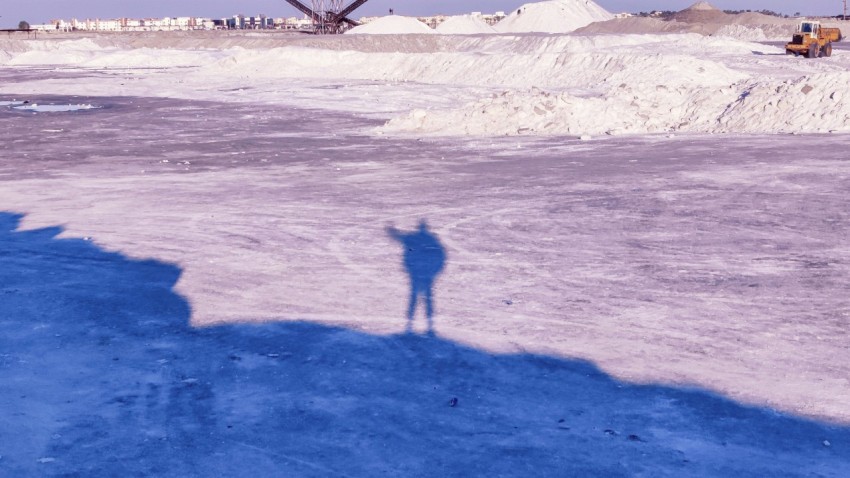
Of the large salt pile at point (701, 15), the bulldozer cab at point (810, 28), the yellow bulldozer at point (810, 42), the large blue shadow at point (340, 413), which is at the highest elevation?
the large salt pile at point (701, 15)

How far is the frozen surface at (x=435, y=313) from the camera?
562 cm

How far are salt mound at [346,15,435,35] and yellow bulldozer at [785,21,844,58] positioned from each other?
3702 cm

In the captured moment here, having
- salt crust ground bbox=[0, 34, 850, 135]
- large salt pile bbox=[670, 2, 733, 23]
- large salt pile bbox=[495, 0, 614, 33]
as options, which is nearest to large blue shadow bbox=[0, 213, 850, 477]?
salt crust ground bbox=[0, 34, 850, 135]

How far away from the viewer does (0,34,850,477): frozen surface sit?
562cm

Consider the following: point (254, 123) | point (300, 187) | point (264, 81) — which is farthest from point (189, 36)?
point (300, 187)

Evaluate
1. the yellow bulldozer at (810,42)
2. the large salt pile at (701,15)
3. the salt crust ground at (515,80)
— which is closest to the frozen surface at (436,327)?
the salt crust ground at (515,80)

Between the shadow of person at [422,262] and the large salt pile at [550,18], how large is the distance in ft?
274

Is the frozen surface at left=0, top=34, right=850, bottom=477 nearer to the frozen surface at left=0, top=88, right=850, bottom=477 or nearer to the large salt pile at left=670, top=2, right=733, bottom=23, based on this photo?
the frozen surface at left=0, top=88, right=850, bottom=477

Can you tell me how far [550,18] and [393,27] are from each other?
20.3 metres

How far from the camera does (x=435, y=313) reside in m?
8.30

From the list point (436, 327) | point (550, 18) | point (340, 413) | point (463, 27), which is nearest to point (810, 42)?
point (436, 327)

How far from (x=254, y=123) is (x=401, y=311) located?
19610 millimetres

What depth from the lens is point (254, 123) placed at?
27.1 metres

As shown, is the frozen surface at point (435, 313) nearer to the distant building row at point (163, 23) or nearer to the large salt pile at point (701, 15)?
the large salt pile at point (701, 15)
